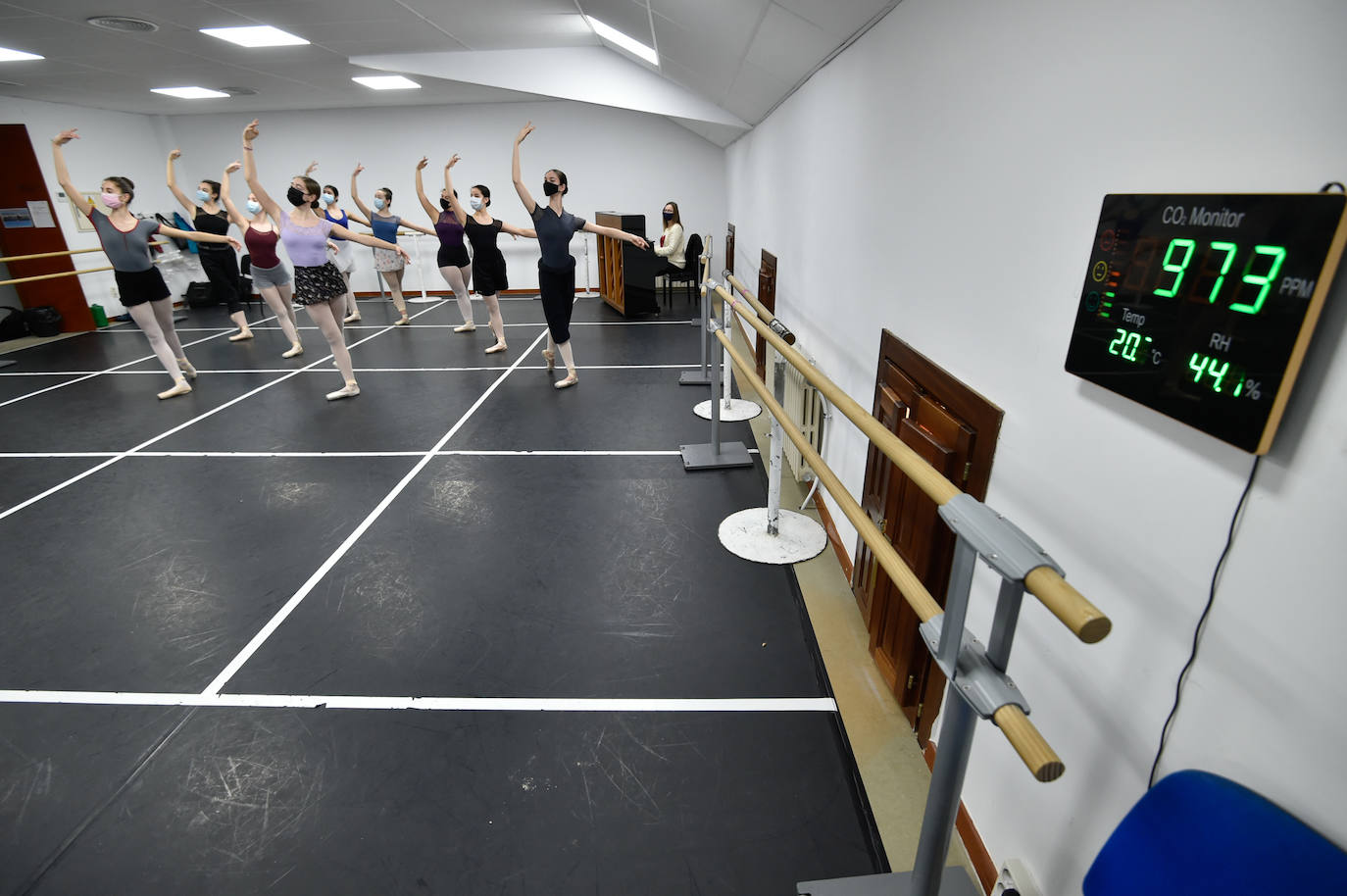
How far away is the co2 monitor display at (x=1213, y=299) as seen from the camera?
0.75 m

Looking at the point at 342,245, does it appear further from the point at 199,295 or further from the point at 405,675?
the point at 405,675

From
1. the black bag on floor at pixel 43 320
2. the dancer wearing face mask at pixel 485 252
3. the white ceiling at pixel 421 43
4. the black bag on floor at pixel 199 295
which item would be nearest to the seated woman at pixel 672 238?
the white ceiling at pixel 421 43

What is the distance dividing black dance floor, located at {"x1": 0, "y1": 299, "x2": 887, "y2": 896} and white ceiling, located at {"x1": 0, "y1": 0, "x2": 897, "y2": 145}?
2.58m

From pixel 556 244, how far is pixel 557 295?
Answer: 0.46 m

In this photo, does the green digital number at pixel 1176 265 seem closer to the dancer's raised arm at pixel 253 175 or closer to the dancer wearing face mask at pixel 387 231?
the dancer's raised arm at pixel 253 175

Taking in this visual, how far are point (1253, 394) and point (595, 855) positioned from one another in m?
1.89

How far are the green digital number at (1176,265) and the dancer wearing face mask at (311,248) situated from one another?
560 centimetres

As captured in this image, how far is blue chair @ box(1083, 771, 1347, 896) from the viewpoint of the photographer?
0.75 meters

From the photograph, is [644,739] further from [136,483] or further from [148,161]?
[148,161]

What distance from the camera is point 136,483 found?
412 cm

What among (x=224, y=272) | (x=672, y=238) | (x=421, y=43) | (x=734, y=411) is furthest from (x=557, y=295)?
(x=224, y=272)

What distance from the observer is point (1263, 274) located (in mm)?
793

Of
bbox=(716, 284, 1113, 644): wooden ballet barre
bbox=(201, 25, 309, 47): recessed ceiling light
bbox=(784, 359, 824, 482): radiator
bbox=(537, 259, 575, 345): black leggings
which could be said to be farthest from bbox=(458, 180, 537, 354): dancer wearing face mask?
bbox=(716, 284, 1113, 644): wooden ballet barre

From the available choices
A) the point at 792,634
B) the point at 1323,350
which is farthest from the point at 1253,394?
the point at 792,634
